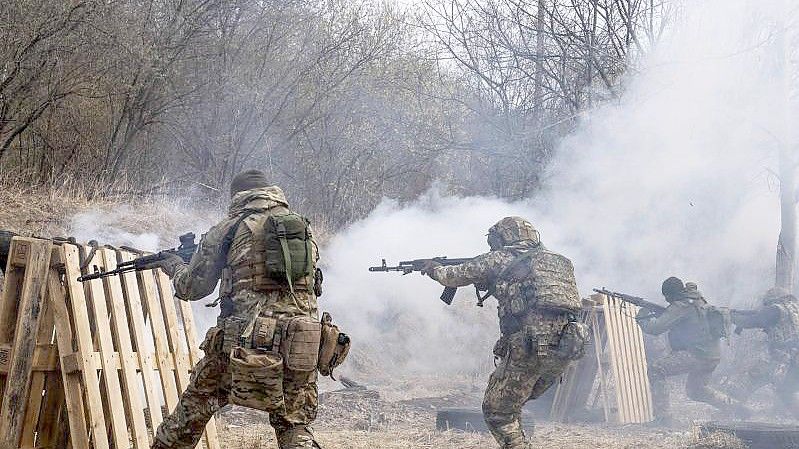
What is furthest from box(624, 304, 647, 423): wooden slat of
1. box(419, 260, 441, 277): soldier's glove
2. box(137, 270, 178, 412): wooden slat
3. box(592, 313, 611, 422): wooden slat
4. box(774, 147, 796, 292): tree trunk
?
box(137, 270, 178, 412): wooden slat

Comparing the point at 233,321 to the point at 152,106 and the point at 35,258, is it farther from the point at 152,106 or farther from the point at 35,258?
the point at 152,106

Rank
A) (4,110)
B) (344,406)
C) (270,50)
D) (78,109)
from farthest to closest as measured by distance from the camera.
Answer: (270,50), (78,109), (4,110), (344,406)

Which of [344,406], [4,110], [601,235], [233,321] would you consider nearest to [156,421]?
[233,321]

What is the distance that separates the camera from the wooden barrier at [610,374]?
9266 millimetres

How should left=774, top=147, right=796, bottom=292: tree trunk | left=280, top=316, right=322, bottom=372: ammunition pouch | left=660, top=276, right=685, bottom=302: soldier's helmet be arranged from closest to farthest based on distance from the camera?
left=280, top=316, right=322, bottom=372: ammunition pouch
left=660, top=276, right=685, bottom=302: soldier's helmet
left=774, top=147, right=796, bottom=292: tree trunk

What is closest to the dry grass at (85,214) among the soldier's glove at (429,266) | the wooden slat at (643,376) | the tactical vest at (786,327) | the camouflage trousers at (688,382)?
the soldier's glove at (429,266)

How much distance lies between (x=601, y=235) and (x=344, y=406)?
7.21m

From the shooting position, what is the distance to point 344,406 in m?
8.77

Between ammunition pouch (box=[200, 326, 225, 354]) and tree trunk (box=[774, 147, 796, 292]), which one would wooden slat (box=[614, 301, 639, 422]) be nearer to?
tree trunk (box=[774, 147, 796, 292])

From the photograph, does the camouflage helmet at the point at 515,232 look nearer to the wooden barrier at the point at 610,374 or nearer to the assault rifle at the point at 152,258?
the assault rifle at the point at 152,258

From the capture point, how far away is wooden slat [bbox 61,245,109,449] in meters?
5.04

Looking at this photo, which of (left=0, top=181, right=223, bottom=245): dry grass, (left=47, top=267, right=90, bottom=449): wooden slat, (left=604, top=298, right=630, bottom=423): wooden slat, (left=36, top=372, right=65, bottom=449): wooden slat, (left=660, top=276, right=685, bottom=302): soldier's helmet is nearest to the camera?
(left=47, top=267, right=90, bottom=449): wooden slat

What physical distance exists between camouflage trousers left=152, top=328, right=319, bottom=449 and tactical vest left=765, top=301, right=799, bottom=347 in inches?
292

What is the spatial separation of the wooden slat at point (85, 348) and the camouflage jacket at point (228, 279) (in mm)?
732
